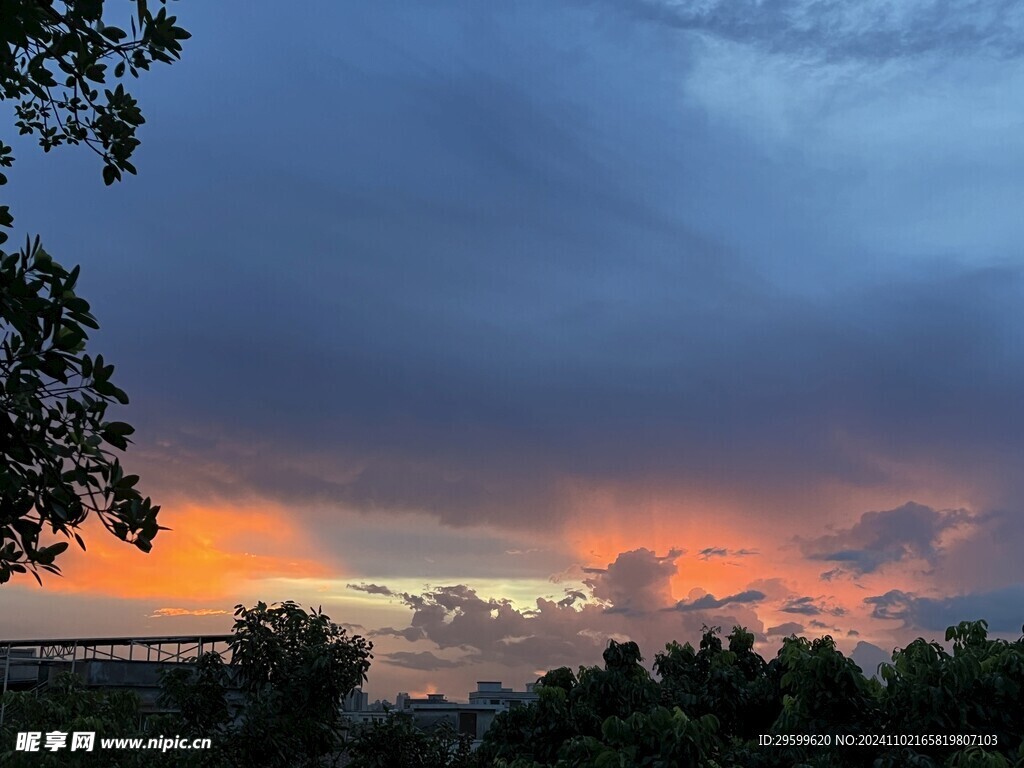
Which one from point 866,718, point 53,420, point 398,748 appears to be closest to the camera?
point 53,420

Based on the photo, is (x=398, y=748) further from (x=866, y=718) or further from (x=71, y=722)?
(x=866, y=718)

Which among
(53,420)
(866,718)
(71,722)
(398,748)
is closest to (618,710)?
(398,748)

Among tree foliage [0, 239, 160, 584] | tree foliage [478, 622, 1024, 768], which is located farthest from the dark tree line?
tree foliage [0, 239, 160, 584]

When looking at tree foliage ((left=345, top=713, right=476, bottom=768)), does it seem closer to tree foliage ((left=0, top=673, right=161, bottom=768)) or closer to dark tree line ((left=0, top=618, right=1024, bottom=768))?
dark tree line ((left=0, top=618, right=1024, bottom=768))

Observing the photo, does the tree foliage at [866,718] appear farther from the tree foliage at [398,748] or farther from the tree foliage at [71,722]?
the tree foliage at [71,722]

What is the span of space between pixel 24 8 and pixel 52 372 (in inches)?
82.5

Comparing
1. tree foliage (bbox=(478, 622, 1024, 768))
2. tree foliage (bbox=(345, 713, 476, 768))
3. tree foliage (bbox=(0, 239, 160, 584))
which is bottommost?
tree foliage (bbox=(345, 713, 476, 768))

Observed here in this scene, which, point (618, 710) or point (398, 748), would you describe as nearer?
point (618, 710)

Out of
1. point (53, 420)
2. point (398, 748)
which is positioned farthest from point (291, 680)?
point (53, 420)

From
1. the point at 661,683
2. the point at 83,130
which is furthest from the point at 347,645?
the point at 83,130

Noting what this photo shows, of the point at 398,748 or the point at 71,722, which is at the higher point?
the point at 71,722

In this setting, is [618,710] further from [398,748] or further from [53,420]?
[53,420]

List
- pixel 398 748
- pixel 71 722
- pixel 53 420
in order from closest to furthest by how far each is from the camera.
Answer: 1. pixel 53 420
2. pixel 71 722
3. pixel 398 748

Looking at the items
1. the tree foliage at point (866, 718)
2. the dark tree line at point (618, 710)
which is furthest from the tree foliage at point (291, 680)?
the tree foliage at point (866, 718)
